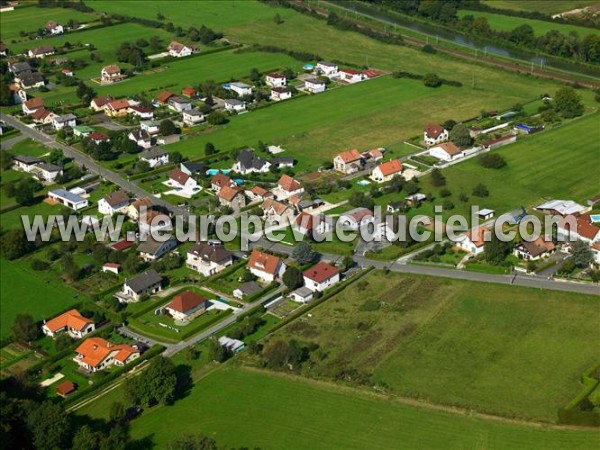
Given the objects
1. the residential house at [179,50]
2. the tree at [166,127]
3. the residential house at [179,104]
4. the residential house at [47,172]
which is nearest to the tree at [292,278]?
the residential house at [47,172]

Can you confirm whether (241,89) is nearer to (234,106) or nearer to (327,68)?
(234,106)

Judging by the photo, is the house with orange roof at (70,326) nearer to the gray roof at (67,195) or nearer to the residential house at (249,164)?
the gray roof at (67,195)

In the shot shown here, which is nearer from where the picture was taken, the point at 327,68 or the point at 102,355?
the point at 102,355

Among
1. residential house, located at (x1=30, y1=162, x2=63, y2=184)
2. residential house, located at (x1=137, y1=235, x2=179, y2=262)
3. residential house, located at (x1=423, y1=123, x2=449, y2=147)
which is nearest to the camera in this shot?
residential house, located at (x1=137, y1=235, x2=179, y2=262)

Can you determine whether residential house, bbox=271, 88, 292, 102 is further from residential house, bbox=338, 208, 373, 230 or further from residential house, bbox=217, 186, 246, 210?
residential house, bbox=338, 208, 373, 230

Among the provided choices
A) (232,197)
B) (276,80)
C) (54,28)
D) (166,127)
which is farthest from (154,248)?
(54,28)

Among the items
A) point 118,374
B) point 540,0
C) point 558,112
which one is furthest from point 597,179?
point 540,0

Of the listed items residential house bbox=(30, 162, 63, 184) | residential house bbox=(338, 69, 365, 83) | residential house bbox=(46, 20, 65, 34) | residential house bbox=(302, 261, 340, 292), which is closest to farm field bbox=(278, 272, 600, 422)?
residential house bbox=(302, 261, 340, 292)
